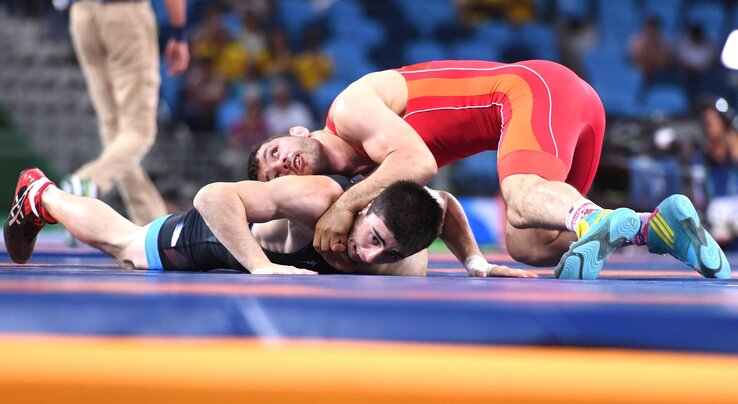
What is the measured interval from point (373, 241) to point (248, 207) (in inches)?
13.3

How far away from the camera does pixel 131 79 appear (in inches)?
182

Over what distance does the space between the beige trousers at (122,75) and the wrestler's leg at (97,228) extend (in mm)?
1718


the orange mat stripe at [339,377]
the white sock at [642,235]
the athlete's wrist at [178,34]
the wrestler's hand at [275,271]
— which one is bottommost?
the wrestler's hand at [275,271]

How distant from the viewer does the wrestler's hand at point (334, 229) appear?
229 cm

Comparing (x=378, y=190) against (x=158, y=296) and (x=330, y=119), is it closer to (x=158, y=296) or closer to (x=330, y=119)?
(x=330, y=119)

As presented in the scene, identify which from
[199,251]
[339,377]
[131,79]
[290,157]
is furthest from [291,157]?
[131,79]

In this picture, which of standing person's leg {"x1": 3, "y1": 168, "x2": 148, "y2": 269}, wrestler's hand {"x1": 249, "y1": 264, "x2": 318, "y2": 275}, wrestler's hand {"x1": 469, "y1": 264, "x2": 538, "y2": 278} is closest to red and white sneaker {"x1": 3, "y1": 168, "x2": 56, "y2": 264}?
standing person's leg {"x1": 3, "y1": 168, "x2": 148, "y2": 269}

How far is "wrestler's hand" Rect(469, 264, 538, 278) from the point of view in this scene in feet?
8.05

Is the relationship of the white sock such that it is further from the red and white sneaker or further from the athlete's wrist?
the athlete's wrist

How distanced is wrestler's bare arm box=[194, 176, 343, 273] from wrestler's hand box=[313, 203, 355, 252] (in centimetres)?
6

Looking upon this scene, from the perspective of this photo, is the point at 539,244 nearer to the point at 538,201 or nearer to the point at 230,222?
the point at 538,201

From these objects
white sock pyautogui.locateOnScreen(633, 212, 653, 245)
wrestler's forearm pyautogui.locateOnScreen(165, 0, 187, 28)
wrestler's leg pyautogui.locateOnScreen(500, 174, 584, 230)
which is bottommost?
white sock pyautogui.locateOnScreen(633, 212, 653, 245)

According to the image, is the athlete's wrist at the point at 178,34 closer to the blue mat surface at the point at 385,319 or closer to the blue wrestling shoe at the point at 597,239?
the blue wrestling shoe at the point at 597,239

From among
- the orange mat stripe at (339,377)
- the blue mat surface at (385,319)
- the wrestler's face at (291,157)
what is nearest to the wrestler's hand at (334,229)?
the wrestler's face at (291,157)
